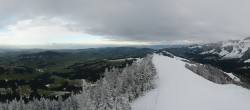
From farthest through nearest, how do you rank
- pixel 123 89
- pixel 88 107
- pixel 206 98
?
1. pixel 123 89
2. pixel 206 98
3. pixel 88 107

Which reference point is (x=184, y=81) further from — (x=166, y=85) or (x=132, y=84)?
(x=132, y=84)

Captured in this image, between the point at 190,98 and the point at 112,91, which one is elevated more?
the point at 112,91

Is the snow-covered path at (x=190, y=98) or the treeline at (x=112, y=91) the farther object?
the snow-covered path at (x=190, y=98)

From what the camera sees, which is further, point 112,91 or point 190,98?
point 190,98

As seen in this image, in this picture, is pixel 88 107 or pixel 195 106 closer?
pixel 88 107

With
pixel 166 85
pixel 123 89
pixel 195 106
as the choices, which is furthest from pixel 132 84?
pixel 195 106

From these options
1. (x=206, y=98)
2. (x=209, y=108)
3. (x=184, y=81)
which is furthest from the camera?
(x=184, y=81)

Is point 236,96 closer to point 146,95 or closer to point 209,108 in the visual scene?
point 209,108

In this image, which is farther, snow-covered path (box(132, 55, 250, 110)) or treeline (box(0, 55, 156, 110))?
snow-covered path (box(132, 55, 250, 110))
